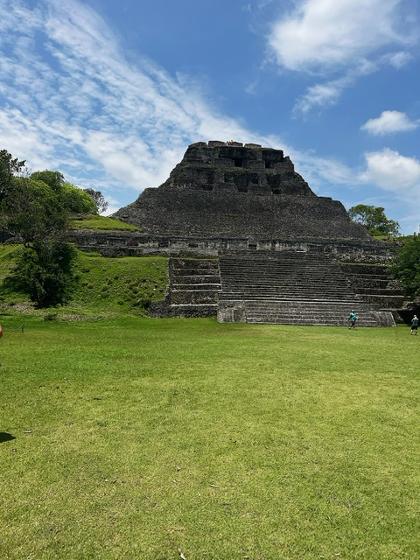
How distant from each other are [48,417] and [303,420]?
125 inches

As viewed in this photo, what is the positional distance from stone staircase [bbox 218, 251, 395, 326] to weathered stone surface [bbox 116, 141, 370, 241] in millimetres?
7170

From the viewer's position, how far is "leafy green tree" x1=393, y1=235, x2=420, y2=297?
2007 cm

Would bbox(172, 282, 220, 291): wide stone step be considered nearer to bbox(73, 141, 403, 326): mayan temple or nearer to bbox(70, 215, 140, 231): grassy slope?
bbox(73, 141, 403, 326): mayan temple

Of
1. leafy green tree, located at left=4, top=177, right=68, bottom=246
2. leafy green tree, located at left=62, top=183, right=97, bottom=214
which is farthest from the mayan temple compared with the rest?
leafy green tree, located at left=62, top=183, right=97, bottom=214

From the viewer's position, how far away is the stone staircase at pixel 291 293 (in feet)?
58.1

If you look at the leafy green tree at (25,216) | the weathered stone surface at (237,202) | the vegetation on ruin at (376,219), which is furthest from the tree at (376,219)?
the leafy green tree at (25,216)

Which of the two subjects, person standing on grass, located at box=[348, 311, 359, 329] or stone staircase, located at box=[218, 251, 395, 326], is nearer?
person standing on grass, located at box=[348, 311, 359, 329]

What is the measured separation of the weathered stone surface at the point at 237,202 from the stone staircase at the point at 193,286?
7.78 m

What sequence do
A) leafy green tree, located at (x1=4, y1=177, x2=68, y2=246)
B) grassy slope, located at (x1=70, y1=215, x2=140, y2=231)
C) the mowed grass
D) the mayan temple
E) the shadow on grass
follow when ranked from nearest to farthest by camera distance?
the mowed grass
the shadow on grass
leafy green tree, located at (x1=4, y1=177, x2=68, y2=246)
the mayan temple
grassy slope, located at (x1=70, y1=215, x2=140, y2=231)

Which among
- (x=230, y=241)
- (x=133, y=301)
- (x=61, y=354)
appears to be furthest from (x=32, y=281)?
(x=230, y=241)

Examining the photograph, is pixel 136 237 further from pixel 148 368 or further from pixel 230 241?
pixel 148 368

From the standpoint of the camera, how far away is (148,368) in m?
8.17

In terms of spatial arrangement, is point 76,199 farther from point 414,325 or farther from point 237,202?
point 414,325

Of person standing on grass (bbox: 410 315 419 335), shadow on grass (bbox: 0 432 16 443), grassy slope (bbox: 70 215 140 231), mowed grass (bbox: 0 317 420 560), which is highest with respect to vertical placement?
grassy slope (bbox: 70 215 140 231)
